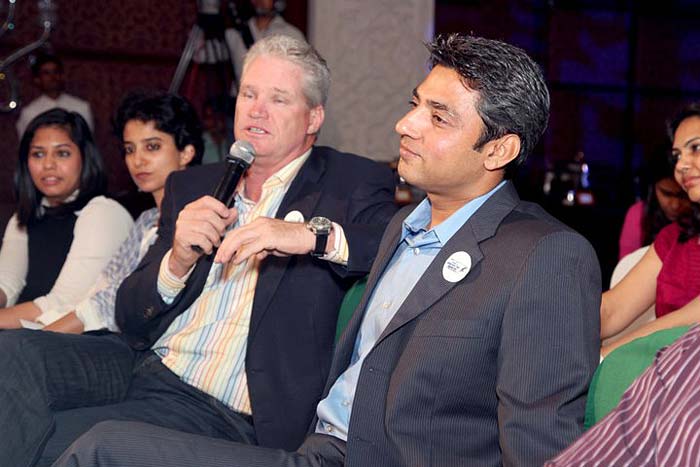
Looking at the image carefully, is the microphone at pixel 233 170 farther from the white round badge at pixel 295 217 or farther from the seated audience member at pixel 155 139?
the seated audience member at pixel 155 139

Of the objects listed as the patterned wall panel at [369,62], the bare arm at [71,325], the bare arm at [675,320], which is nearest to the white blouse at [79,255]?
the bare arm at [71,325]

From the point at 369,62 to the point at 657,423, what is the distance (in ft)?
16.8

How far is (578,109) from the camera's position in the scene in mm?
7613

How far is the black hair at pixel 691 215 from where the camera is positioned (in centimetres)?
265

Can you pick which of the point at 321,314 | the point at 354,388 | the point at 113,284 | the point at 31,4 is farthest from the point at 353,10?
the point at 354,388

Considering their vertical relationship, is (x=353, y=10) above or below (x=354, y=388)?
above

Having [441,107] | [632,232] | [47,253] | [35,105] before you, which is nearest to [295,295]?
[441,107]

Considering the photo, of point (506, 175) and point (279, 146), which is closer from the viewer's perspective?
point (506, 175)


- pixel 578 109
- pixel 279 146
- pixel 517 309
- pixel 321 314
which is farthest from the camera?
pixel 578 109

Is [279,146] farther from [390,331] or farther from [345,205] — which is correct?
[390,331]

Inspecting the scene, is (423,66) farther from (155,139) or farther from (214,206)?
(214,206)

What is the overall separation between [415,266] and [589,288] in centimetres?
39

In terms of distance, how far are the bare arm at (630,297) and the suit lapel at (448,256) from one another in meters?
0.88

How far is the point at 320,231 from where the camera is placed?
2070mm
